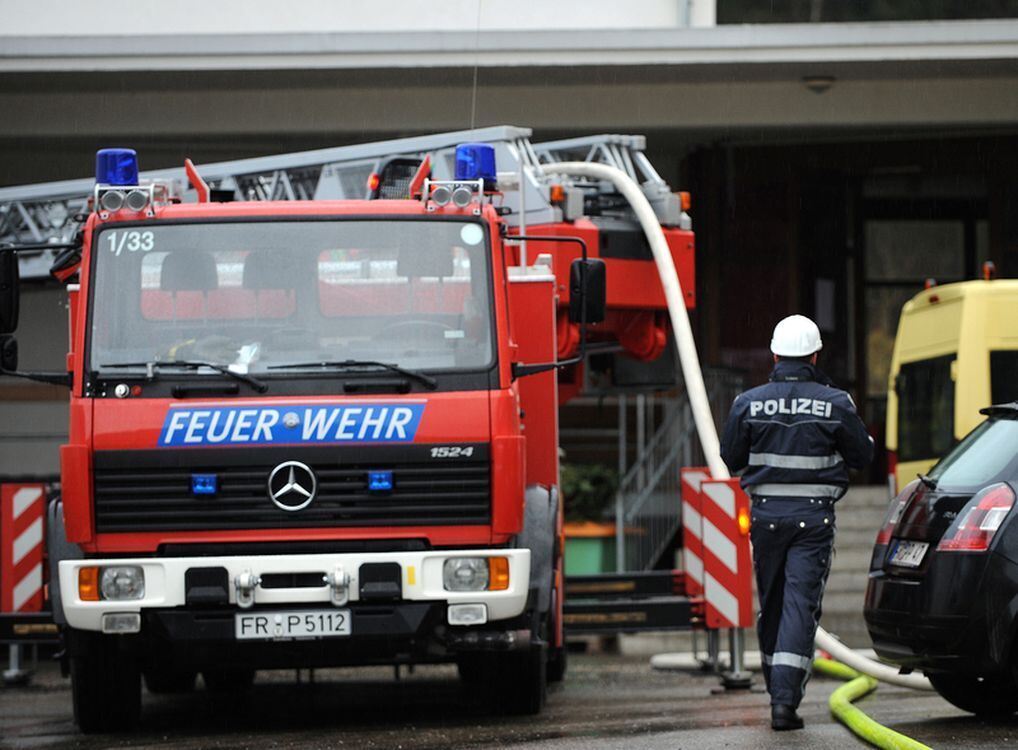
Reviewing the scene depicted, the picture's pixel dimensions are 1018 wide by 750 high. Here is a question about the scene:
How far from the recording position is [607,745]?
7781 mm

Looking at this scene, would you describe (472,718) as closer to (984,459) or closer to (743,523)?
(743,523)

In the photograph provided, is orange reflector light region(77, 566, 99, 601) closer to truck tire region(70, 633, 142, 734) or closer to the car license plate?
truck tire region(70, 633, 142, 734)

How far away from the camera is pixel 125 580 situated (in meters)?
8.43

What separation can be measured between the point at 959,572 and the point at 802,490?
2.77ft

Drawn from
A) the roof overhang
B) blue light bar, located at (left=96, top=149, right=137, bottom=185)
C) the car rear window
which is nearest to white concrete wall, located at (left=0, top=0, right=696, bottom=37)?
the roof overhang

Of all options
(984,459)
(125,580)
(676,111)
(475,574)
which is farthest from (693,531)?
(676,111)

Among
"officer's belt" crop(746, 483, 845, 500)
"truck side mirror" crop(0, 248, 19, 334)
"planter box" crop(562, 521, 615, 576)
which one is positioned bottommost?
"planter box" crop(562, 521, 615, 576)

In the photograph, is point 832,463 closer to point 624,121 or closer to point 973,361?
point 973,361

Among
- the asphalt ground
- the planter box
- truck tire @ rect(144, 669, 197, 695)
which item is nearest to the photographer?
the asphalt ground

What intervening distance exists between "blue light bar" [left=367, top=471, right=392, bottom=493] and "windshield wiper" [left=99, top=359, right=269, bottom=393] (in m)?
0.61

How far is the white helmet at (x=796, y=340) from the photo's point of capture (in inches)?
337

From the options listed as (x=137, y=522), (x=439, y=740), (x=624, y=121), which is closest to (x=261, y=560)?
(x=137, y=522)

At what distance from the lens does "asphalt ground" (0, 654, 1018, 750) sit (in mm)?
8047

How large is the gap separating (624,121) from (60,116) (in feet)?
16.8
